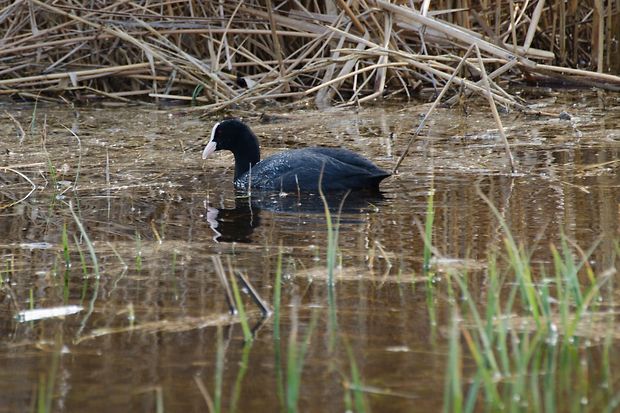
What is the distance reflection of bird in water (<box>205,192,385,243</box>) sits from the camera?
4.77 m

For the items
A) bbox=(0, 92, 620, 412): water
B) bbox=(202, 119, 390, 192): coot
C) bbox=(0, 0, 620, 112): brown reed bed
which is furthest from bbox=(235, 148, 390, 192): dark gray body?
bbox=(0, 0, 620, 112): brown reed bed

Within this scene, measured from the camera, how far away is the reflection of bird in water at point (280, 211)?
4.77m

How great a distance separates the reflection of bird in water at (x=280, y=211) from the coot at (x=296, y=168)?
7 centimetres

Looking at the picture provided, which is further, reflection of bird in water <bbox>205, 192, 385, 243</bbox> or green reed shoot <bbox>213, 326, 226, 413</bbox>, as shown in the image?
reflection of bird in water <bbox>205, 192, 385, 243</bbox>

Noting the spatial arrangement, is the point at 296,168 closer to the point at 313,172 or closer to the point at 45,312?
the point at 313,172

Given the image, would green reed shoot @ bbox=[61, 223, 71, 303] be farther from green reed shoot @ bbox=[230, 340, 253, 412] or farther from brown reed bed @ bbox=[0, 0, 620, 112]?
brown reed bed @ bbox=[0, 0, 620, 112]

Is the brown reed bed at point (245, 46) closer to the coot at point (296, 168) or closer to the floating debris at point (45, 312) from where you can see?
the coot at point (296, 168)

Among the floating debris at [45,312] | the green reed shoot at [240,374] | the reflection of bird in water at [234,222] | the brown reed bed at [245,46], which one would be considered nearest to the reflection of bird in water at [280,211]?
the reflection of bird in water at [234,222]

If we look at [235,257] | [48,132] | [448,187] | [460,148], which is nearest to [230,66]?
[48,132]

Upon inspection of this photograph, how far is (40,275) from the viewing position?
3867mm

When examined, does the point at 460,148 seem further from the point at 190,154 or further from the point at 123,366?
the point at 123,366

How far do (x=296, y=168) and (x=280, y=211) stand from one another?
0.56m

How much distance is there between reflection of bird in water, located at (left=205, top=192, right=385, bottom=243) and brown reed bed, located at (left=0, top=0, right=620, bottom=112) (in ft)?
8.56

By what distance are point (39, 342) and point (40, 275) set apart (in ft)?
2.60
